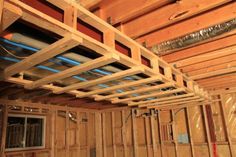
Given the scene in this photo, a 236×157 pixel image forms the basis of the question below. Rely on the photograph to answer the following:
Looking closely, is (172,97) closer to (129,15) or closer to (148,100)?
(148,100)

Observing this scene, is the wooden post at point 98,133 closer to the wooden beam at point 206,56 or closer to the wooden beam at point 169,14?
the wooden beam at point 206,56

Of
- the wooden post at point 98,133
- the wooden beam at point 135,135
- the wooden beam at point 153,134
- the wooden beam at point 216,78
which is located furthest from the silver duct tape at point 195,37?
the wooden post at point 98,133

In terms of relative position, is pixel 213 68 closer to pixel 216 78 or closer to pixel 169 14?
pixel 216 78

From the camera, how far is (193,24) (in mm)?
1940

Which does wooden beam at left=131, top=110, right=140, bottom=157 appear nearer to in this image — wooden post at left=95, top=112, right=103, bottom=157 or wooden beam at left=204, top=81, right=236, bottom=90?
wooden post at left=95, top=112, right=103, bottom=157

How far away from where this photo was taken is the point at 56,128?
4.94 meters

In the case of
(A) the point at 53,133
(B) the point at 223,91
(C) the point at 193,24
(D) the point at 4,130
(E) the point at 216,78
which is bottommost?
(A) the point at 53,133

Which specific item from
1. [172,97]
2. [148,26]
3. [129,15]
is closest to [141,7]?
[129,15]

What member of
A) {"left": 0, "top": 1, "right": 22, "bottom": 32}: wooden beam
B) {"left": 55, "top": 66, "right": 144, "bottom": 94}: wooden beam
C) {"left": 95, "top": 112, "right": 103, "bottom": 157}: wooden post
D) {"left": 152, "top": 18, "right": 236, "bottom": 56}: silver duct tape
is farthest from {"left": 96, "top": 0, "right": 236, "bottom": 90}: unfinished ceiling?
{"left": 95, "top": 112, "right": 103, "bottom": 157}: wooden post

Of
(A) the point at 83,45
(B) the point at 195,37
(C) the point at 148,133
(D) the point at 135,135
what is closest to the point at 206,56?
(B) the point at 195,37

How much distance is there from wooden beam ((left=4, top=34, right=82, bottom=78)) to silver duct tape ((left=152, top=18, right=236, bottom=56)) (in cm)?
115

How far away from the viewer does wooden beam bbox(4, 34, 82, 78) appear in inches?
54.3

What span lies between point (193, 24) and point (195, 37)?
7.4 inches

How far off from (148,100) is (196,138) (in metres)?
1.64
